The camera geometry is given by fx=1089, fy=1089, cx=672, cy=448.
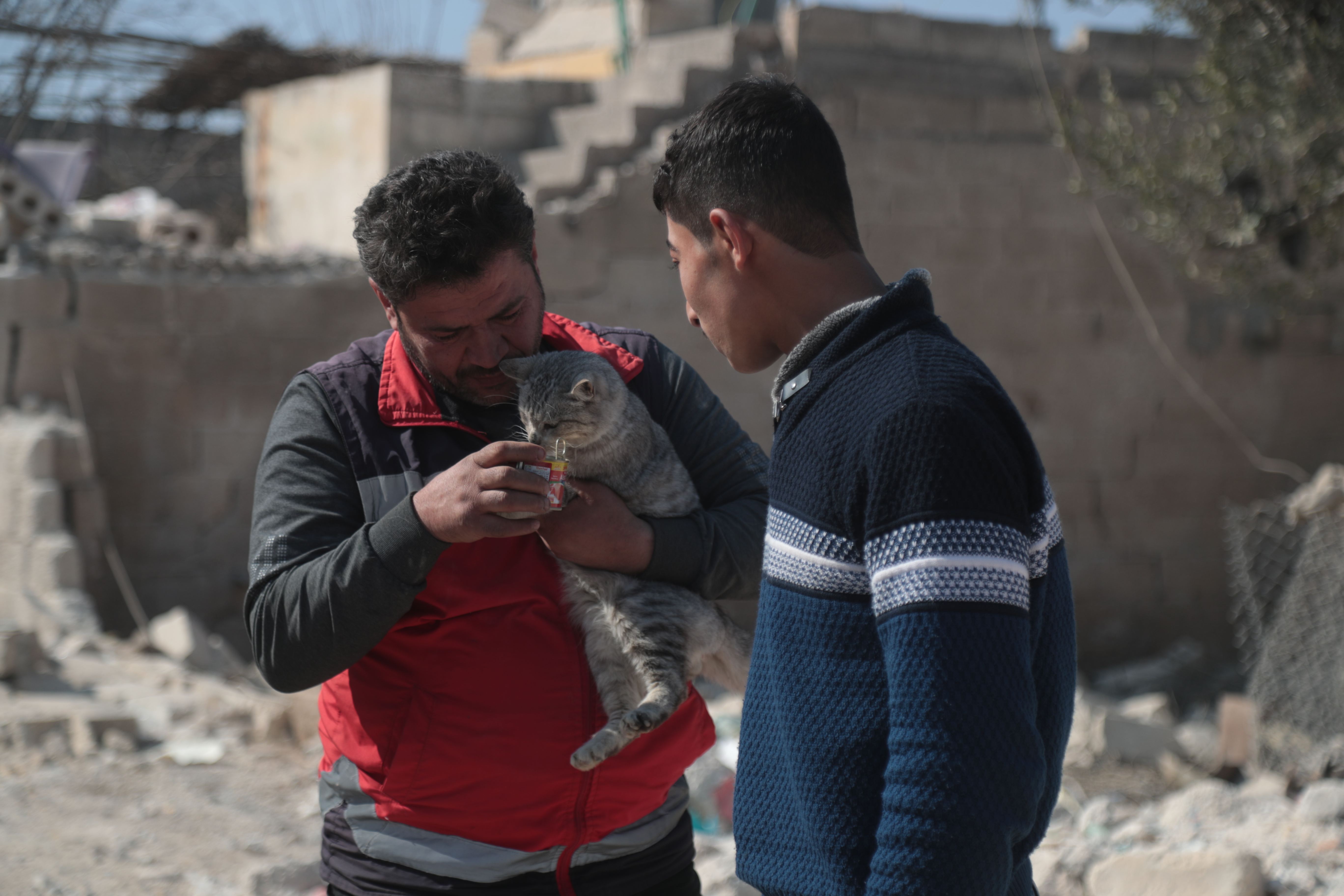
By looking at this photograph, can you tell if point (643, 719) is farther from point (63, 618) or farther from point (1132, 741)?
point (1132, 741)

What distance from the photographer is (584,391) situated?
85.2 inches

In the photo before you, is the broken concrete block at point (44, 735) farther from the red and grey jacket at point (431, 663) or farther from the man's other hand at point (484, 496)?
the man's other hand at point (484, 496)

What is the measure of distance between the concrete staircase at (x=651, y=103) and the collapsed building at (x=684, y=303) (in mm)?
23

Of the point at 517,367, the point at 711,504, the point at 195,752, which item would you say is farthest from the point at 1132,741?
the point at 517,367

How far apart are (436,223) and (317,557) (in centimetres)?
60

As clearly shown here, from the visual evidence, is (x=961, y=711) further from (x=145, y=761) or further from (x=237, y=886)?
(x=145, y=761)

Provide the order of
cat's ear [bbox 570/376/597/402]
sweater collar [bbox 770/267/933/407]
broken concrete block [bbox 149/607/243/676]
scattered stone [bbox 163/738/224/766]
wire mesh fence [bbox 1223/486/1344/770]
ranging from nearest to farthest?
sweater collar [bbox 770/267/933/407] → cat's ear [bbox 570/376/597/402] → scattered stone [bbox 163/738/224/766] → wire mesh fence [bbox 1223/486/1344/770] → broken concrete block [bbox 149/607/243/676]

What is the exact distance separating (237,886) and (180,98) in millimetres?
12380

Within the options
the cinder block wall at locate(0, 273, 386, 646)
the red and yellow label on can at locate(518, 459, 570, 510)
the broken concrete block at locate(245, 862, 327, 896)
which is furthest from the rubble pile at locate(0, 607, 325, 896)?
the red and yellow label on can at locate(518, 459, 570, 510)

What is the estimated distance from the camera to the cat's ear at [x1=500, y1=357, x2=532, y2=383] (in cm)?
201

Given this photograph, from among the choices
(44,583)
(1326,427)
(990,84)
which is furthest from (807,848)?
(1326,427)

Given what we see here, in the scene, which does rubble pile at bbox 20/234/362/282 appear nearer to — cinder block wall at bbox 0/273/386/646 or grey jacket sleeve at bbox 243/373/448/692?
cinder block wall at bbox 0/273/386/646

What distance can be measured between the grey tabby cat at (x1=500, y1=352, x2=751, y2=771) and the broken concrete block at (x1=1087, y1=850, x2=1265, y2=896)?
229cm

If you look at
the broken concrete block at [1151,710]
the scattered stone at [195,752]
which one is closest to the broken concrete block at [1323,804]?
the broken concrete block at [1151,710]
